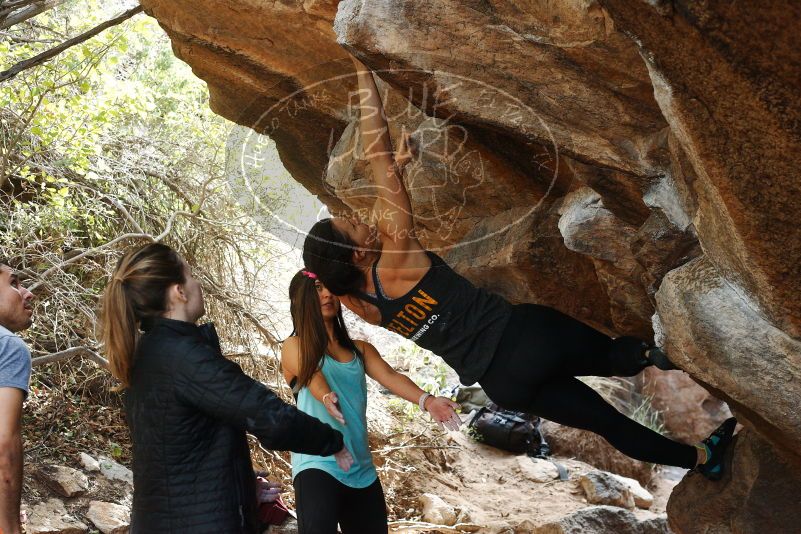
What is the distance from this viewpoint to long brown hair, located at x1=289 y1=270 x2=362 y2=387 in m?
3.43

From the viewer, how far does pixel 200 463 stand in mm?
2502

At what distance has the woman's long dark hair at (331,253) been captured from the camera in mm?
3203

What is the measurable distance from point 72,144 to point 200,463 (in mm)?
3614

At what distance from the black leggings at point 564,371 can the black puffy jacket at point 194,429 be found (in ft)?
3.64

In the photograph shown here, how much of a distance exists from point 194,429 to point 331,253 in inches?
37.8

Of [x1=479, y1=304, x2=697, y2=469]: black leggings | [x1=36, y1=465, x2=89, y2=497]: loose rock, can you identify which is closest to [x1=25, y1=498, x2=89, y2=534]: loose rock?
[x1=36, y1=465, x2=89, y2=497]: loose rock

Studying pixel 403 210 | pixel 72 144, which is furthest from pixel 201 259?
pixel 403 210

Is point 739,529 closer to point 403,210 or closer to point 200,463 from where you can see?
point 403,210

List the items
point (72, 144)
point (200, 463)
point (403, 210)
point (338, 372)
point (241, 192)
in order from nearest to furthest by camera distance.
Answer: point (200, 463), point (403, 210), point (338, 372), point (241, 192), point (72, 144)

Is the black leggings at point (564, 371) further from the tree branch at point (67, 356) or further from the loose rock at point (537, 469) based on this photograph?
the loose rock at point (537, 469)

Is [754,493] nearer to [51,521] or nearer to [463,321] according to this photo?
[463,321]

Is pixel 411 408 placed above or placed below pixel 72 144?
below

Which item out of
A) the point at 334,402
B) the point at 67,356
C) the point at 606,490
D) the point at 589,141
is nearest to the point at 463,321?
the point at 334,402

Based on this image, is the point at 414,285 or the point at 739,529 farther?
the point at 739,529
